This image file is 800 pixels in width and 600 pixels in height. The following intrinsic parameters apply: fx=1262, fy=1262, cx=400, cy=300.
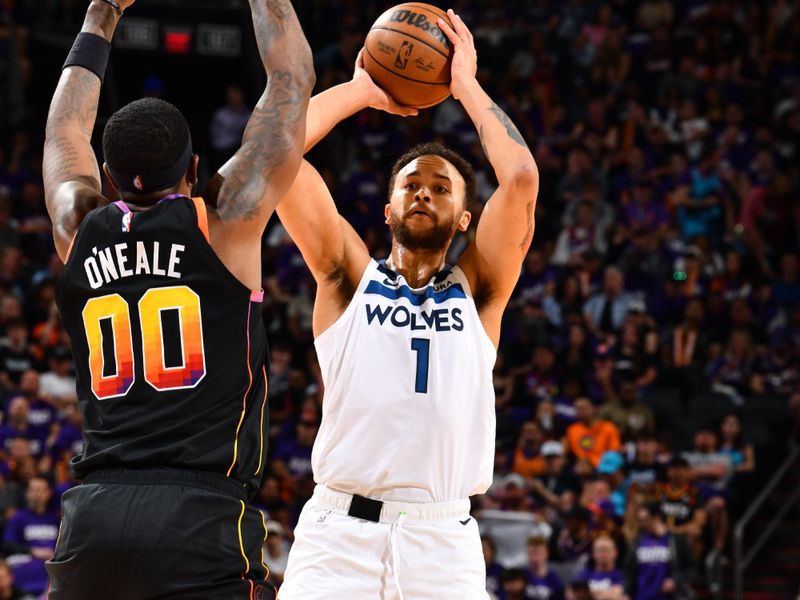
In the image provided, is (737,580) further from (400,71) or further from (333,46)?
(333,46)

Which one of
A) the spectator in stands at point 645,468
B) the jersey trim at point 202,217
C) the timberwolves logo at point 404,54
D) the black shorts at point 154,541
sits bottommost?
the spectator in stands at point 645,468

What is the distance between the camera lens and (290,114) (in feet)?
12.4

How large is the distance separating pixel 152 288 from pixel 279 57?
862 mm

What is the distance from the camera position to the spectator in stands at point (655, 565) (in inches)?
440

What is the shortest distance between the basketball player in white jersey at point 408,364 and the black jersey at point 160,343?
3.78 ft

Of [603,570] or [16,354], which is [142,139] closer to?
[603,570]

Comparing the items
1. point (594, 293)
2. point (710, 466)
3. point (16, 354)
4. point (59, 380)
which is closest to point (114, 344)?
point (710, 466)

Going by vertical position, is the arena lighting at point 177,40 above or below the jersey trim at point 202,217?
above

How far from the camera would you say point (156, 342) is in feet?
11.4

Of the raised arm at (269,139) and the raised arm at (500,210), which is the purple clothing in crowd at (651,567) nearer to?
the raised arm at (500,210)

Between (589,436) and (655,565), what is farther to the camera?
(589,436)

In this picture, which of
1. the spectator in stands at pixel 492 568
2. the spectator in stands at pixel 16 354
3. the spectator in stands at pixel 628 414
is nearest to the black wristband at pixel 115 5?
the spectator in stands at pixel 492 568

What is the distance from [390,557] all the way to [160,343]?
60.6 inches

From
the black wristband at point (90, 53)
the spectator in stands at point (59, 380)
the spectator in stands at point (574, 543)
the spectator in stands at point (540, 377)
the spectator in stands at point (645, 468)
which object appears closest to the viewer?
the black wristband at point (90, 53)
